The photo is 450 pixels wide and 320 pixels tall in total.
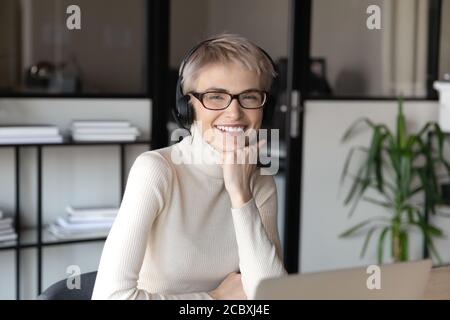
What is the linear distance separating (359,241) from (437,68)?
118 centimetres

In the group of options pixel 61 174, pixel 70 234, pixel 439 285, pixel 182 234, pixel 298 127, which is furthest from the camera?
pixel 298 127

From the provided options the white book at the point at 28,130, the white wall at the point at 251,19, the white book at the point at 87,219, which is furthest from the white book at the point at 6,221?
the white wall at the point at 251,19

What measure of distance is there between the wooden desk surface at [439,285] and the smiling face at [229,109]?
0.49m

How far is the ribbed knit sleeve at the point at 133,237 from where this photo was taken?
113 cm

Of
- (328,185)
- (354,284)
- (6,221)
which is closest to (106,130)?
(6,221)

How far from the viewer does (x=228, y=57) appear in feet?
3.97

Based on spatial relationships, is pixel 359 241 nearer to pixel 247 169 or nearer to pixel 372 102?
pixel 372 102

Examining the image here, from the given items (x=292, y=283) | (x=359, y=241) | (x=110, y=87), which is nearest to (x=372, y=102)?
(x=359, y=241)

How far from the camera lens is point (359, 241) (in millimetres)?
3922

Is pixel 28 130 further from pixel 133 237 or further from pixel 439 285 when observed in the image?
pixel 439 285

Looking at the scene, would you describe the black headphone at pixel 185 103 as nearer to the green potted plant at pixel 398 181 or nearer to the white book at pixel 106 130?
the white book at pixel 106 130

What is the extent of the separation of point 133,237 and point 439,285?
67 centimetres

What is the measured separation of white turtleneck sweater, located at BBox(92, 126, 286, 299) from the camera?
115 cm

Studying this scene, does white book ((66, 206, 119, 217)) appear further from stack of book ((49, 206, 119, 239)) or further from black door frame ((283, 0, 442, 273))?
black door frame ((283, 0, 442, 273))
